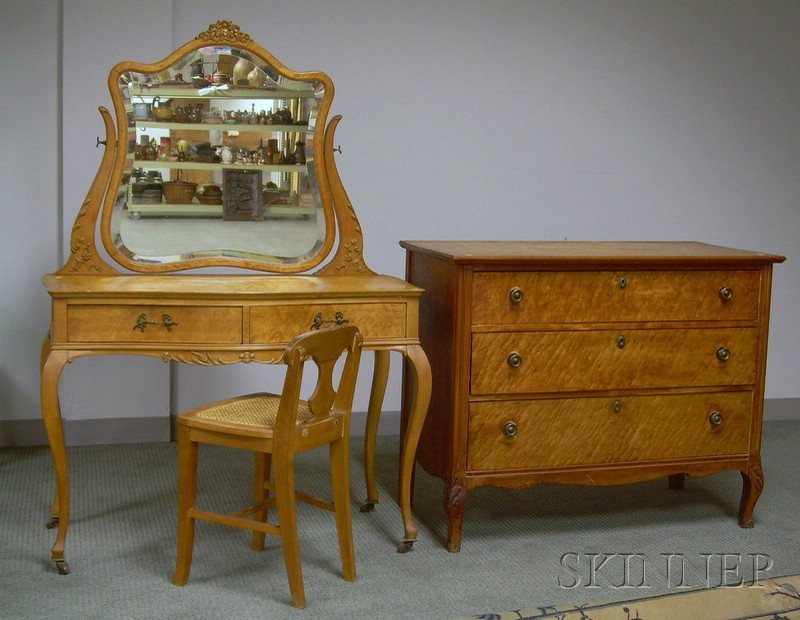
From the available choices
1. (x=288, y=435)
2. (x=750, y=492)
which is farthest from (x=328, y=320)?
(x=750, y=492)

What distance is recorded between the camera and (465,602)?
10.2 feet

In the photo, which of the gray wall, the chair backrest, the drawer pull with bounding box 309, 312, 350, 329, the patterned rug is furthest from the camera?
the gray wall

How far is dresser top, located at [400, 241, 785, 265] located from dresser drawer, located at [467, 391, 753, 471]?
0.51 m

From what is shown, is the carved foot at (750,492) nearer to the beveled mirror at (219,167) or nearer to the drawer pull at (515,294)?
the drawer pull at (515,294)

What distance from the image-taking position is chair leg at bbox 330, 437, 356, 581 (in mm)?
3201

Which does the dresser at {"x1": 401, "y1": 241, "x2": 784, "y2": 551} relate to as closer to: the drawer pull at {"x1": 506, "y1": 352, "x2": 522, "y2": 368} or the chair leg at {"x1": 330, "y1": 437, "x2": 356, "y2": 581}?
the drawer pull at {"x1": 506, "y1": 352, "x2": 522, "y2": 368}

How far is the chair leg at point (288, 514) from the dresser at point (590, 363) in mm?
712

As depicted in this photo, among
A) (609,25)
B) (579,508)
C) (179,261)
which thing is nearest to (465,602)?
(579,508)

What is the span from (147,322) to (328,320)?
1.96ft

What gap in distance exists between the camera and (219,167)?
3.75 m

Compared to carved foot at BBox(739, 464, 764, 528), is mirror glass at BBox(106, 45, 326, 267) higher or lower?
higher

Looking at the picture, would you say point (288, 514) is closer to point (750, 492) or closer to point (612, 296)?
point (612, 296)

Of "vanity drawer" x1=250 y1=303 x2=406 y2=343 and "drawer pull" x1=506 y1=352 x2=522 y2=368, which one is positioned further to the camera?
"drawer pull" x1=506 y1=352 x2=522 y2=368

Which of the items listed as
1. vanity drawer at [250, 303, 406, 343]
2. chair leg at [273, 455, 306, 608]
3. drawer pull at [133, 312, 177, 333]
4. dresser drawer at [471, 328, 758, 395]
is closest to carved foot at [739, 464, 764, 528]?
dresser drawer at [471, 328, 758, 395]
